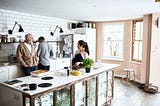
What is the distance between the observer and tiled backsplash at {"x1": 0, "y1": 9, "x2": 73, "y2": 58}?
14.1ft

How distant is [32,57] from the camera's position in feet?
12.3

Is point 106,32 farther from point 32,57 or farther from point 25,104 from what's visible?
point 25,104

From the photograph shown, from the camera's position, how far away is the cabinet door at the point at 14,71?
394 centimetres

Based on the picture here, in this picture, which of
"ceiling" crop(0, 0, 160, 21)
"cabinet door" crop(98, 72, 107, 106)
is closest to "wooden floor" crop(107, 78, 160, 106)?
"cabinet door" crop(98, 72, 107, 106)

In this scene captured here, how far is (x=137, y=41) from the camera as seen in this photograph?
5.78 meters

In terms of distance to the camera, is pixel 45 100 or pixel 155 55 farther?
pixel 155 55

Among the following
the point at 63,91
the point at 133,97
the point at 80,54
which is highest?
the point at 80,54

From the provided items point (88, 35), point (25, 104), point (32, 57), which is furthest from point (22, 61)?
point (88, 35)

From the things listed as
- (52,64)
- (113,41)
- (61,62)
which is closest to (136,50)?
(113,41)

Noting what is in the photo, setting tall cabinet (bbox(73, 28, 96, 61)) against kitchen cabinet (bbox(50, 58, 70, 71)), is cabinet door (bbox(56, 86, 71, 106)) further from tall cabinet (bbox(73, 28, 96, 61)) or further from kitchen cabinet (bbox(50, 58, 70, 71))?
tall cabinet (bbox(73, 28, 96, 61))

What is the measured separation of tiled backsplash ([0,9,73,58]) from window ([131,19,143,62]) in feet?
9.13

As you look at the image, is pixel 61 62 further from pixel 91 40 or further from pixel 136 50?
pixel 136 50

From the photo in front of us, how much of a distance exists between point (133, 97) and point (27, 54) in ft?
9.87

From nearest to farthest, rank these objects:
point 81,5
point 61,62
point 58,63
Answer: point 81,5 → point 58,63 → point 61,62
